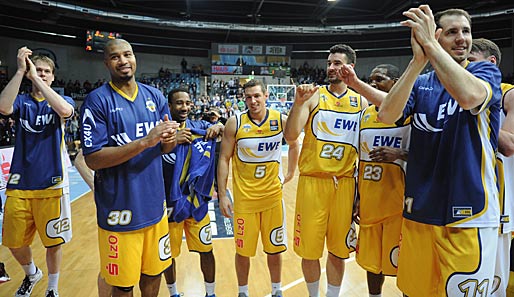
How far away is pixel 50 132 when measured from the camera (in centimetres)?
340

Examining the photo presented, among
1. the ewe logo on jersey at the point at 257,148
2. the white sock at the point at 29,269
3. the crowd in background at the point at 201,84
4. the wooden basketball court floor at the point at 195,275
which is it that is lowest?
the wooden basketball court floor at the point at 195,275

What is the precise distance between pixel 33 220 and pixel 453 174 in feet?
11.5

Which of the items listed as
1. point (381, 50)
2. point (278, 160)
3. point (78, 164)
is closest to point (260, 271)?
point (278, 160)

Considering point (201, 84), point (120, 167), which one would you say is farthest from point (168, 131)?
point (201, 84)

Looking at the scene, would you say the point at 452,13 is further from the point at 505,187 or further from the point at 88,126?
the point at 88,126

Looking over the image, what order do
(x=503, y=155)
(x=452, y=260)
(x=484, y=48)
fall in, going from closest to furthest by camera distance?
(x=452, y=260), (x=503, y=155), (x=484, y=48)

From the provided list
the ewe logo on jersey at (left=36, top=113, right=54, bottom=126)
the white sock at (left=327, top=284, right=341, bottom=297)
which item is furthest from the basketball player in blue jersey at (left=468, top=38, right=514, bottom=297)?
the ewe logo on jersey at (left=36, top=113, right=54, bottom=126)

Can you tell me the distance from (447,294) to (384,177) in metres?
1.10

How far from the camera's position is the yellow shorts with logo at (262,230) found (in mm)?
3410

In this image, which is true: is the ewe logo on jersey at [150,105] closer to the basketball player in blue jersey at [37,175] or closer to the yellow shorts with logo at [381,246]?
the basketball player in blue jersey at [37,175]

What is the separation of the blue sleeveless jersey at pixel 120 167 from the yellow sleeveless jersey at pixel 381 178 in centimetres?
163

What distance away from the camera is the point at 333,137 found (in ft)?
10.2

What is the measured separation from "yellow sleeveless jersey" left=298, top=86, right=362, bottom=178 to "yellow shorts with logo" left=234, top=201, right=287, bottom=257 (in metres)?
0.57

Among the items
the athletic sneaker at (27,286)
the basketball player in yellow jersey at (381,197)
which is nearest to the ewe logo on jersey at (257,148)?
the basketball player in yellow jersey at (381,197)
